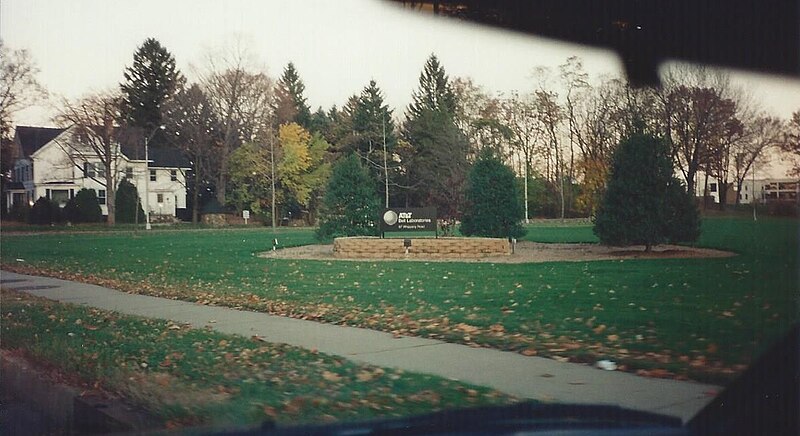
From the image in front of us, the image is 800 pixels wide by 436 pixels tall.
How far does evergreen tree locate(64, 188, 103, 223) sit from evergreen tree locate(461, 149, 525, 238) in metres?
5.91

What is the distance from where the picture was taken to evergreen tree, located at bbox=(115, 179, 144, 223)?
34.1 feet

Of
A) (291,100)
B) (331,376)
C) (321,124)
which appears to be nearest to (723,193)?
(321,124)

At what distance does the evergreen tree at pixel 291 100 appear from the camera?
29.2 feet

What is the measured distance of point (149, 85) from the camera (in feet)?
29.5

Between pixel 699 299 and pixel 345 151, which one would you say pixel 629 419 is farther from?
pixel 345 151

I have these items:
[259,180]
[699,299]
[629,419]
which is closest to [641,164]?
[699,299]

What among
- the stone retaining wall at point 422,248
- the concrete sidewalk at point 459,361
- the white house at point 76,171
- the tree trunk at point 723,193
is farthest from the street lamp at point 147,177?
the tree trunk at point 723,193

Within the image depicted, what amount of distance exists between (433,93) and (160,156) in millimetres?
3747

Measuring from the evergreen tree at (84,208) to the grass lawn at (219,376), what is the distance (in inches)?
63.3

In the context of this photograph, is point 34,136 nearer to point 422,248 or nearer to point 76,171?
point 76,171

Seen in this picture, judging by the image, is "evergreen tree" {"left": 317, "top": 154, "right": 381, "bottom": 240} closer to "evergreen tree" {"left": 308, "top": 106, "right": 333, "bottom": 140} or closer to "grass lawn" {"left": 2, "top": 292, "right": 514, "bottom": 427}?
"evergreen tree" {"left": 308, "top": 106, "right": 333, "bottom": 140}

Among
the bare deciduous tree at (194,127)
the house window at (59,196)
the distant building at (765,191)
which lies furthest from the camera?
the house window at (59,196)

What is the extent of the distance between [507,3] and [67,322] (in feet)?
22.7

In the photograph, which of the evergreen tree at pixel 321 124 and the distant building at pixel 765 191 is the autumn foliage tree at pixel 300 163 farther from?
the distant building at pixel 765 191
